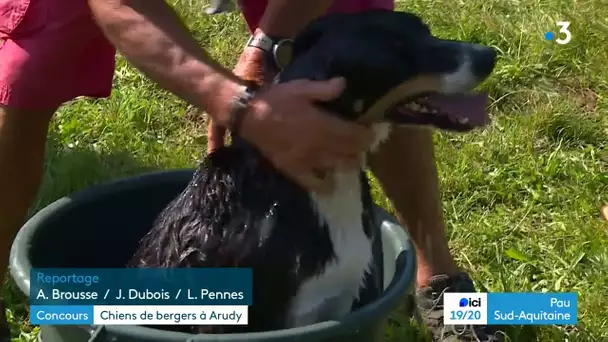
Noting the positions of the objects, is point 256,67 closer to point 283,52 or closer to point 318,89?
point 283,52

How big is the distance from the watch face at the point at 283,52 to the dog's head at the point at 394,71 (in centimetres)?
19

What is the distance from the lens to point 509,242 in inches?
116

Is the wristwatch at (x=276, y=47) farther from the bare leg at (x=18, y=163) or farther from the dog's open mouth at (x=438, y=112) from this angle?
the bare leg at (x=18, y=163)

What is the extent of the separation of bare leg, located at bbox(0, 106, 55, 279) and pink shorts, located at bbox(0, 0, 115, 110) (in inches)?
2.1

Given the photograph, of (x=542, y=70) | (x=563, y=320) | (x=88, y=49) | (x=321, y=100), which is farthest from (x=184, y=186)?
(x=542, y=70)

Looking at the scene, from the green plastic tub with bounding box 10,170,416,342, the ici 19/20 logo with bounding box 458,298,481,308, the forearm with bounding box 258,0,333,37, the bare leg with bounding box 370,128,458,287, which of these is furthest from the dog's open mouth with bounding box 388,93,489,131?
the ici 19/20 logo with bounding box 458,298,481,308

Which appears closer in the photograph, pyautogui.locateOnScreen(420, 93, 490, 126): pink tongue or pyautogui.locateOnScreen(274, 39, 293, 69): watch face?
pyautogui.locateOnScreen(420, 93, 490, 126): pink tongue
